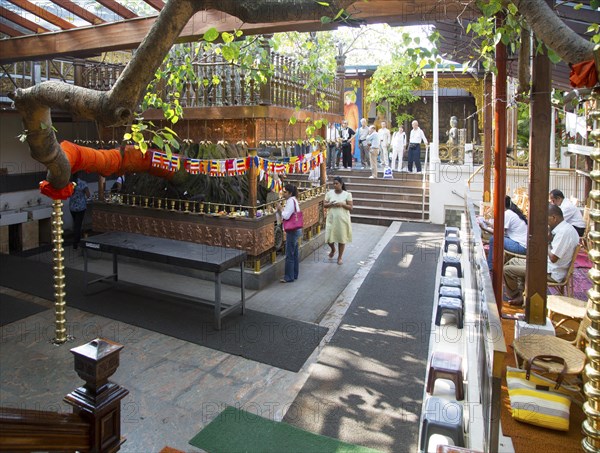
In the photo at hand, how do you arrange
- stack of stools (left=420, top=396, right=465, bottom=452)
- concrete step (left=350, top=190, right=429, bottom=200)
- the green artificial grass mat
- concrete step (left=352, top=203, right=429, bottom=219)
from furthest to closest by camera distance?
concrete step (left=350, top=190, right=429, bottom=200), concrete step (left=352, top=203, right=429, bottom=219), the green artificial grass mat, stack of stools (left=420, top=396, right=465, bottom=452)

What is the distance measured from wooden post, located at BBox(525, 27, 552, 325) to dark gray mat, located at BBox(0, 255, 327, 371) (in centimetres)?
308

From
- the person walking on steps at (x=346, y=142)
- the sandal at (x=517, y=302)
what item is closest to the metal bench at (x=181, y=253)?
the sandal at (x=517, y=302)

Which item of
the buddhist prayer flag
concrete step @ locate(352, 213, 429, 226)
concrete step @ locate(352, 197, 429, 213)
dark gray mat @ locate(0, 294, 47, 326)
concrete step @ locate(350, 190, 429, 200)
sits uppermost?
the buddhist prayer flag

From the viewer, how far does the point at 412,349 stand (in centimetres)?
707

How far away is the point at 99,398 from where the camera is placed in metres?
2.74

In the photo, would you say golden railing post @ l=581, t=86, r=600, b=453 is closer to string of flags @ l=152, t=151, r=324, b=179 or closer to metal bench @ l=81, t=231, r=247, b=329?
metal bench @ l=81, t=231, r=247, b=329

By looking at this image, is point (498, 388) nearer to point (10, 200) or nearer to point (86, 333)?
point (86, 333)

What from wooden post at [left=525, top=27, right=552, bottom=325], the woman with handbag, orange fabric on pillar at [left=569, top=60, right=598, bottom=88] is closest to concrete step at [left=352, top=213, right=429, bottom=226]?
the woman with handbag

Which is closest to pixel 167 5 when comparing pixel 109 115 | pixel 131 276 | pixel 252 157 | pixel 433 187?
pixel 109 115

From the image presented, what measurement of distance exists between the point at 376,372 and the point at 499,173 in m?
3.35

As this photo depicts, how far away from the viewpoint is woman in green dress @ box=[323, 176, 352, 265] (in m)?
11.0

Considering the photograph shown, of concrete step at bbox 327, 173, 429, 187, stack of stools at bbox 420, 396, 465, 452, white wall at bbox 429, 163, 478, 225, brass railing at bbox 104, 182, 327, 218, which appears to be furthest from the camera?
concrete step at bbox 327, 173, 429, 187

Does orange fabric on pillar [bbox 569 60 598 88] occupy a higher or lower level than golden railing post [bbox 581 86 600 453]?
higher

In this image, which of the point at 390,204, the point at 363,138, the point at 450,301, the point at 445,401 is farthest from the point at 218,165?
the point at 363,138
